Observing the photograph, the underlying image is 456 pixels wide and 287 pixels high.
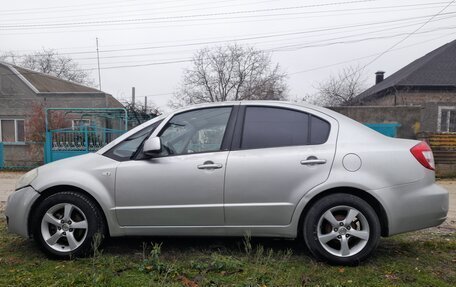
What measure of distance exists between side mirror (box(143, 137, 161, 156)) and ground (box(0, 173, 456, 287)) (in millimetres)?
948

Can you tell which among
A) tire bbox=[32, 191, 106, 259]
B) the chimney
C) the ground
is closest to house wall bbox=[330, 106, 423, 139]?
the ground

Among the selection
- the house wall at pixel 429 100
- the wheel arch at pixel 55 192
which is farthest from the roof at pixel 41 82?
the house wall at pixel 429 100

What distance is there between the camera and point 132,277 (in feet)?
10.6

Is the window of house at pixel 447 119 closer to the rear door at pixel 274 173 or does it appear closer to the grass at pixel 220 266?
the grass at pixel 220 266

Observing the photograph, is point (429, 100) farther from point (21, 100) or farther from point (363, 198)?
point (21, 100)

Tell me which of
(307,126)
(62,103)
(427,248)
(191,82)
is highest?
(191,82)

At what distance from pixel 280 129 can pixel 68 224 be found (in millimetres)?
2352

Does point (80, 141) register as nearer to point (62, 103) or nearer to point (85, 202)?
point (62, 103)

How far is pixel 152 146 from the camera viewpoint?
3562mm

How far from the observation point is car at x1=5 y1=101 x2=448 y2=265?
347 cm

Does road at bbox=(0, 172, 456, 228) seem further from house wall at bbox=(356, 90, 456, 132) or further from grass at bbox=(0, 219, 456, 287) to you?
house wall at bbox=(356, 90, 456, 132)

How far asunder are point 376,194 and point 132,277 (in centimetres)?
237

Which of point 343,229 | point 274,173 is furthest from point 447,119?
point 274,173

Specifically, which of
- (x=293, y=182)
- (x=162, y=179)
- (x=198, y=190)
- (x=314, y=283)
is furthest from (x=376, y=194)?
(x=162, y=179)
